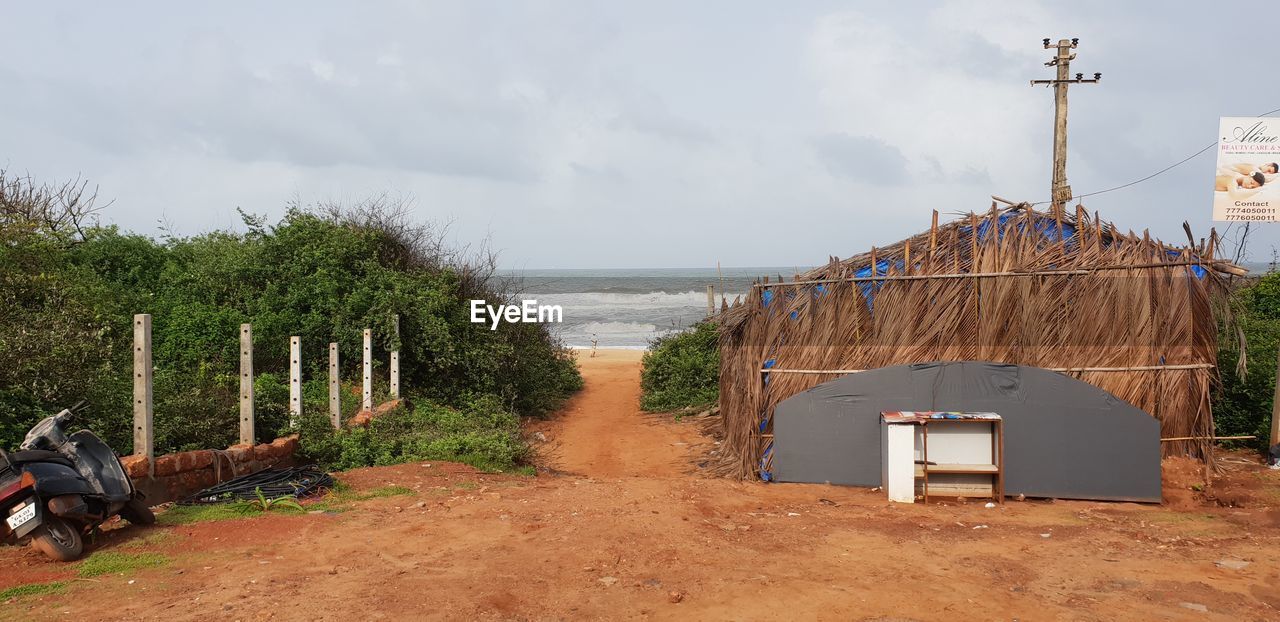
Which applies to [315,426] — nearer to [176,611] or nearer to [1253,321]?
[176,611]

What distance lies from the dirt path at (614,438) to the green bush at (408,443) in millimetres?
1197

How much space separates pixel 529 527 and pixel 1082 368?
6204 mm

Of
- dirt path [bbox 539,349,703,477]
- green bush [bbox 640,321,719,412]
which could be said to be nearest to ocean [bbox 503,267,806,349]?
green bush [bbox 640,321,719,412]

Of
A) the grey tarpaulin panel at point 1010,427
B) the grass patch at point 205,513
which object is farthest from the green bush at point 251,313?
the grey tarpaulin panel at point 1010,427

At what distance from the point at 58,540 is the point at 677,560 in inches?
162

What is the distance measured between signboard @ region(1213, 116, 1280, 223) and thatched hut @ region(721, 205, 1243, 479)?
2.32 ft

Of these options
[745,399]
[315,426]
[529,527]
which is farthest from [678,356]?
[529,527]

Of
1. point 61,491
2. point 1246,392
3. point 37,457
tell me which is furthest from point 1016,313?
point 37,457

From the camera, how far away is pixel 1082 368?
873 centimetres

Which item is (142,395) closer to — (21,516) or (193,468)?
(193,468)

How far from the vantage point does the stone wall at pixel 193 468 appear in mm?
6645

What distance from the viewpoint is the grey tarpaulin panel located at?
8.21 m

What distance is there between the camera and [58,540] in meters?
5.27

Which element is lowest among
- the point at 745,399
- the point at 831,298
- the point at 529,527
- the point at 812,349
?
the point at 529,527
